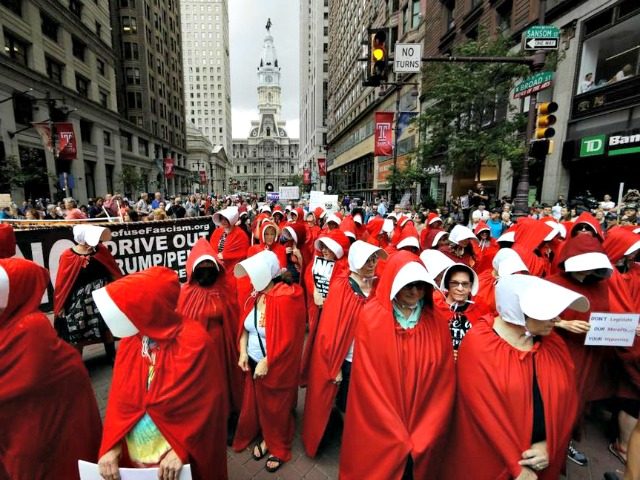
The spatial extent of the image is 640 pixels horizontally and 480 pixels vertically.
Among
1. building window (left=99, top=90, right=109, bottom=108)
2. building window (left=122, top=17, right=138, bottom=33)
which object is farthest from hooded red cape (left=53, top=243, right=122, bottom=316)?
building window (left=122, top=17, right=138, bottom=33)

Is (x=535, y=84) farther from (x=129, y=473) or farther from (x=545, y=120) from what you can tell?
(x=129, y=473)

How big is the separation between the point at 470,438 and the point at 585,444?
2360 mm

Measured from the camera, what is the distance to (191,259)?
3.48 m

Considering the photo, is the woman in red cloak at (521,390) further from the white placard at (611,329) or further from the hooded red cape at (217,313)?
the hooded red cape at (217,313)

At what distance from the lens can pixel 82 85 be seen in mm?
30078

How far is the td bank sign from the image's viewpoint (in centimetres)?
1173

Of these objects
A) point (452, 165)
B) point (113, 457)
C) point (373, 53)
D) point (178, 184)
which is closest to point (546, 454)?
point (113, 457)

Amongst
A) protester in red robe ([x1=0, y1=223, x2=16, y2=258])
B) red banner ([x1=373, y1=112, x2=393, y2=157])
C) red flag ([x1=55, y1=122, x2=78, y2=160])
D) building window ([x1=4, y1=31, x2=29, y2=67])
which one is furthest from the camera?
building window ([x1=4, y1=31, x2=29, y2=67])

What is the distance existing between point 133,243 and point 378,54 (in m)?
6.98

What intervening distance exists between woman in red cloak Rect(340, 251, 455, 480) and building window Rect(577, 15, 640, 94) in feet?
54.1

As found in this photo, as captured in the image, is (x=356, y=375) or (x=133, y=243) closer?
(x=356, y=375)

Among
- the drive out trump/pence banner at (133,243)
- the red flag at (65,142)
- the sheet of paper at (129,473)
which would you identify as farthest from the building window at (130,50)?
the sheet of paper at (129,473)

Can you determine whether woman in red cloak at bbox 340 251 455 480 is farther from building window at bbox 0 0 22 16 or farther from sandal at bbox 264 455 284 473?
building window at bbox 0 0 22 16

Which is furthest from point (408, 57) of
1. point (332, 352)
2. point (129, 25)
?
point (129, 25)
